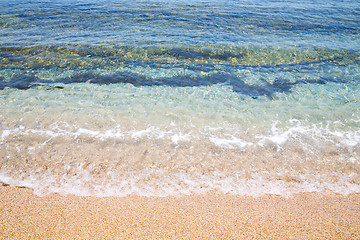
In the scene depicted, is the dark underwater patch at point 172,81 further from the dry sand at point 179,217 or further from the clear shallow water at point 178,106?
the dry sand at point 179,217

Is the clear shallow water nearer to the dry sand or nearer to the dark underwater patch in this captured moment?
the dark underwater patch

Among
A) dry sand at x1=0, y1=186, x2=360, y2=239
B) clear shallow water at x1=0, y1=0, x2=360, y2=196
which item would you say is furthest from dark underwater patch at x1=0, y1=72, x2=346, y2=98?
dry sand at x1=0, y1=186, x2=360, y2=239

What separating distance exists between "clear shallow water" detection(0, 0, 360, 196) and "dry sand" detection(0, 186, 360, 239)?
26 centimetres

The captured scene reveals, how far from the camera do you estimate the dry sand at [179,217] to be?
122 inches

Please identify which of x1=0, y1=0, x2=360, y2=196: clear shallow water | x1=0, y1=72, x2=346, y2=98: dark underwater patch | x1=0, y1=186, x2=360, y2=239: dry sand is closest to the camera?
x1=0, y1=186, x2=360, y2=239: dry sand

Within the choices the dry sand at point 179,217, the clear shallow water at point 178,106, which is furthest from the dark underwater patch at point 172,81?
the dry sand at point 179,217

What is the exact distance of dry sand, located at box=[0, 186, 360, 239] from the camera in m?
3.10

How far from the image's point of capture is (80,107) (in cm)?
632

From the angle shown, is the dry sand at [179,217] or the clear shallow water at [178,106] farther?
the clear shallow water at [178,106]

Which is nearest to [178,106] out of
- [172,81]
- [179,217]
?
[172,81]

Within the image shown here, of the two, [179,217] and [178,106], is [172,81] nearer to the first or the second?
[178,106]

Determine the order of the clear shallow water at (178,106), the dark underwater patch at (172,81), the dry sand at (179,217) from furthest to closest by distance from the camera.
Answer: the dark underwater patch at (172,81)
the clear shallow water at (178,106)
the dry sand at (179,217)

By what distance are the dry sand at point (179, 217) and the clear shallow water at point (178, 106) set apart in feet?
0.85

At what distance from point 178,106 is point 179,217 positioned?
3.74 m
